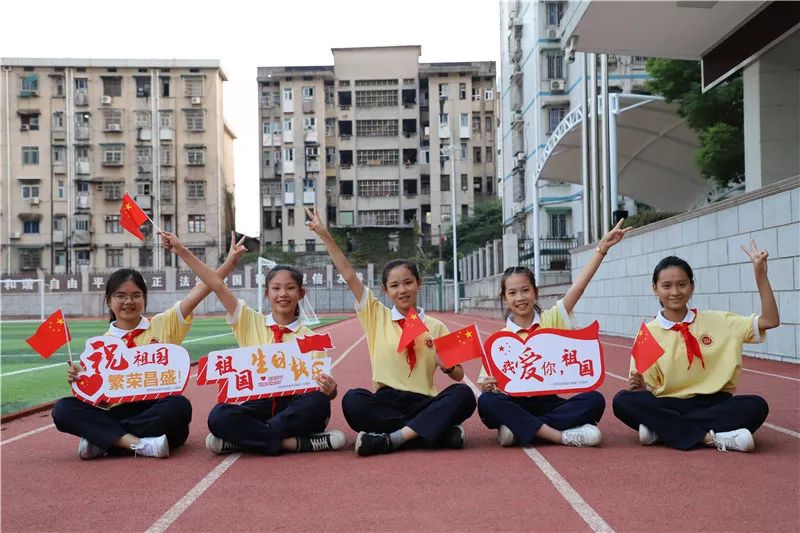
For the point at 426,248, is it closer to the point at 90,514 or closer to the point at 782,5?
the point at 782,5

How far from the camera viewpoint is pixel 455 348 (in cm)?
443

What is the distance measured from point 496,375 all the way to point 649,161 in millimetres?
19488

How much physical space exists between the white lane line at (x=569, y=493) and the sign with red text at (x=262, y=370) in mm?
1282

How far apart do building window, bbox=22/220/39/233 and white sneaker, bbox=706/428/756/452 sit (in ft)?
149

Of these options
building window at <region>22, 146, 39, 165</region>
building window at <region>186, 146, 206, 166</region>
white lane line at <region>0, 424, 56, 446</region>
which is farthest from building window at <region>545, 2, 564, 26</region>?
white lane line at <region>0, 424, 56, 446</region>

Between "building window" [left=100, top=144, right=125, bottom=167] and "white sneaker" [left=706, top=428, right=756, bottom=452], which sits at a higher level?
"building window" [left=100, top=144, right=125, bottom=167]

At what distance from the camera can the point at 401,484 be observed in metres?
3.69

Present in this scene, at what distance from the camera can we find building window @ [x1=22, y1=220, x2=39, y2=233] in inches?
1734

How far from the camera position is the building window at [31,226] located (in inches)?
1734

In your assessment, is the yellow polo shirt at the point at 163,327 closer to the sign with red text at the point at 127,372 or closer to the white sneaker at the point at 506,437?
the sign with red text at the point at 127,372

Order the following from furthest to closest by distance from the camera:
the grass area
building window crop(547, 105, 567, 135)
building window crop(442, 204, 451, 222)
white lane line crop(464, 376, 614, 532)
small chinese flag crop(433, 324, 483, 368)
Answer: building window crop(442, 204, 451, 222)
building window crop(547, 105, 567, 135)
the grass area
small chinese flag crop(433, 324, 483, 368)
white lane line crop(464, 376, 614, 532)

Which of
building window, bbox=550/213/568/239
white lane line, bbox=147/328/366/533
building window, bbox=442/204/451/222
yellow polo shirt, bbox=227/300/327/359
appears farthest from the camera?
building window, bbox=442/204/451/222

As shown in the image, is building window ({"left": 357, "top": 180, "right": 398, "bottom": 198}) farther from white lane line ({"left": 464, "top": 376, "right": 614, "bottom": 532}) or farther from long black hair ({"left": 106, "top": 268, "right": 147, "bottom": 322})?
white lane line ({"left": 464, "top": 376, "right": 614, "bottom": 532})

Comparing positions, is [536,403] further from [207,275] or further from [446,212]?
[446,212]
